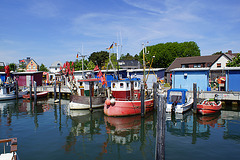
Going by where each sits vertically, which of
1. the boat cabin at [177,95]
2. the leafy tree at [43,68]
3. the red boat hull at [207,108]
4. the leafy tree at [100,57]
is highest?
the leafy tree at [100,57]

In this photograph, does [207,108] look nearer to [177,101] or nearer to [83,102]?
[177,101]

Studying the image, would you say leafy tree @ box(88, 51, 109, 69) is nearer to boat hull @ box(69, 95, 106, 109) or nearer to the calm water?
boat hull @ box(69, 95, 106, 109)

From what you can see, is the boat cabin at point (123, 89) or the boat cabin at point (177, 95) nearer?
the boat cabin at point (123, 89)

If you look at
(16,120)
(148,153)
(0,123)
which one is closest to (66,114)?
(16,120)

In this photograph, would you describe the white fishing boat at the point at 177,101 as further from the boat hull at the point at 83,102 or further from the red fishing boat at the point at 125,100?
the boat hull at the point at 83,102

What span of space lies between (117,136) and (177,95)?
33.8 feet

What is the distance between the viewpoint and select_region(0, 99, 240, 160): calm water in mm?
11008

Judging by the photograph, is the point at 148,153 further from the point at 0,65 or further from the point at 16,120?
the point at 0,65

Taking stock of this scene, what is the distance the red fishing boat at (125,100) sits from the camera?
18.7m

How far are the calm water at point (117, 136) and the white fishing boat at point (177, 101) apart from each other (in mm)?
829

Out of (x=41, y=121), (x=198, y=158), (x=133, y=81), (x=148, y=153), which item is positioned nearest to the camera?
(x=198, y=158)

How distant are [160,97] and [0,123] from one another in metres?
17.4

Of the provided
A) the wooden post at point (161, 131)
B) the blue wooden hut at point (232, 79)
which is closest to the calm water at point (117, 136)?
the wooden post at point (161, 131)

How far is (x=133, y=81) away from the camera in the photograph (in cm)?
2152
